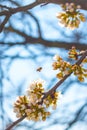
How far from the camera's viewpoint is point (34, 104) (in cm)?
155

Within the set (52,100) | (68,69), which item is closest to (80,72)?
(68,69)

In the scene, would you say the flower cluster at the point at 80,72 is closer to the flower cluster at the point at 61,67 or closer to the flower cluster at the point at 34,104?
the flower cluster at the point at 61,67

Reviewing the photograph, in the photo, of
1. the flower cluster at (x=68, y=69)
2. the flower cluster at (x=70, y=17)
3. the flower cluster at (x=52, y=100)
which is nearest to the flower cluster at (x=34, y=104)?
the flower cluster at (x=52, y=100)

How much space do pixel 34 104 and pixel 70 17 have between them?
474 mm

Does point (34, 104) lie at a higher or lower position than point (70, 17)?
lower

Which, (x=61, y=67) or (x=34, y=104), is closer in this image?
(x=34, y=104)

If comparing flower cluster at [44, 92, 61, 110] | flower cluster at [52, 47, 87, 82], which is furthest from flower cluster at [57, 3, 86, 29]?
flower cluster at [44, 92, 61, 110]

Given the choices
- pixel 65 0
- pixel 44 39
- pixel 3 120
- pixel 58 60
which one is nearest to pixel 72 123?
pixel 3 120

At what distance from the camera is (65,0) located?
157cm

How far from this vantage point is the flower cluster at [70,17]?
1651 millimetres

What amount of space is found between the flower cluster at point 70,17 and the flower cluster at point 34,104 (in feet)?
1.17

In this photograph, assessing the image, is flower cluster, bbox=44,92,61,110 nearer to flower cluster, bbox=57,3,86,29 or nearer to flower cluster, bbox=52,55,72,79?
flower cluster, bbox=52,55,72,79

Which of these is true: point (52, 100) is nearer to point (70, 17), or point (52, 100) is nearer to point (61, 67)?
point (61, 67)

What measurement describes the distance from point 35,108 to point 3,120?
1799 mm
